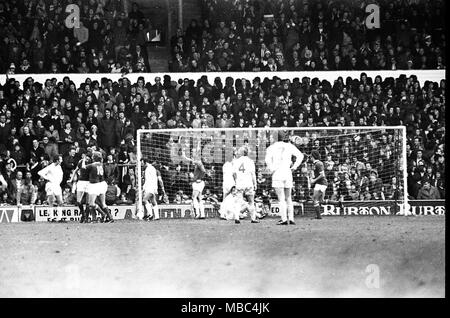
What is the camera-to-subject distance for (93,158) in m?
21.6

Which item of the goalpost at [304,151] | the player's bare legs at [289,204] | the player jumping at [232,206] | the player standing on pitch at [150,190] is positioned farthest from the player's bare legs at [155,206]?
the player's bare legs at [289,204]

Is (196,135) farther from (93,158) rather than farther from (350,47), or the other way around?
(350,47)

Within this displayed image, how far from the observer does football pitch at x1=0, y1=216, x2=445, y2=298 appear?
12.7m

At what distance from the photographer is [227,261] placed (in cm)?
1464

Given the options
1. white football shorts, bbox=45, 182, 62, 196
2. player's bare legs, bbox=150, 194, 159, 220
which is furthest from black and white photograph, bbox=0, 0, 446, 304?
player's bare legs, bbox=150, 194, 159, 220

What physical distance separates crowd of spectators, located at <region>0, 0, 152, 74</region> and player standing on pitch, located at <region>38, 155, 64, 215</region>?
4.56 m

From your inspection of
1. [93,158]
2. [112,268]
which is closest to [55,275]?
[112,268]

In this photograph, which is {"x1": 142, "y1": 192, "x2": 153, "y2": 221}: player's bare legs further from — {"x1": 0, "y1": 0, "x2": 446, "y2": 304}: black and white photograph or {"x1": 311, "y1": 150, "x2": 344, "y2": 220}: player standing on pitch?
{"x1": 311, "y1": 150, "x2": 344, "y2": 220}: player standing on pitch

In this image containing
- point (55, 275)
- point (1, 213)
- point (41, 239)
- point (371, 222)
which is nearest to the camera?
point (55, 275)

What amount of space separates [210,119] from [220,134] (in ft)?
3.47

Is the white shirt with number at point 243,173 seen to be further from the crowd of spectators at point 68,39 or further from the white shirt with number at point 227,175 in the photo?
the crowd of spectators at point 68,39

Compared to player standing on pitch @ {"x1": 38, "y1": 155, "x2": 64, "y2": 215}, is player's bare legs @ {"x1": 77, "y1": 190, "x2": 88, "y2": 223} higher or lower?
lower

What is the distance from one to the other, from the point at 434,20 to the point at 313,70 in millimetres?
4222

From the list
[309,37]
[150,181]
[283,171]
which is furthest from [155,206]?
[309,37]
